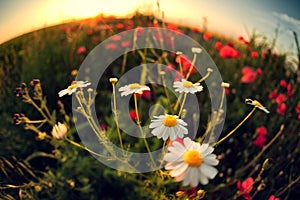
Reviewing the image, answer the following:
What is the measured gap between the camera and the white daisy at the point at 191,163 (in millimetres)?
689

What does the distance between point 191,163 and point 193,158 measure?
0.04ft

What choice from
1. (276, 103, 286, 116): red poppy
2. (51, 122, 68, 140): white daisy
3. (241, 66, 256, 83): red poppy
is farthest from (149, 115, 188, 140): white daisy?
(241, 66, 256, 83): red poppy

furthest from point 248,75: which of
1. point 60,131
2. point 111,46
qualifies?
point 60,131

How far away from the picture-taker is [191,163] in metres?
0.71

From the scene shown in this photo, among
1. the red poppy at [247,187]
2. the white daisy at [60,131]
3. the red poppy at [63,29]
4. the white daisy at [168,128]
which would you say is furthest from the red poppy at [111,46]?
the white daisy at [168,128]

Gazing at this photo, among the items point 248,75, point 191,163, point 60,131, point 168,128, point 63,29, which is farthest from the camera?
point 63,29

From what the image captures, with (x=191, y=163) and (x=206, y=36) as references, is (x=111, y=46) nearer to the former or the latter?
(x=206, y=36)

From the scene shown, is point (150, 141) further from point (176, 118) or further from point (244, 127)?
point (176, 118)

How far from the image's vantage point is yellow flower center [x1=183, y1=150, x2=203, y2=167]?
0.71 meters

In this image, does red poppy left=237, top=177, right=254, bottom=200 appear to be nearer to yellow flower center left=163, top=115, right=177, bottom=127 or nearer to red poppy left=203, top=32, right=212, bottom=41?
yellow flower center left=163, top=115, right=177, bottom=127

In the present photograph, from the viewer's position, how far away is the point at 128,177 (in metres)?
1.37

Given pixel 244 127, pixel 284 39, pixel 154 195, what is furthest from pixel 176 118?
pixel 284 39

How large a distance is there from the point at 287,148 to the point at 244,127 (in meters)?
0.31

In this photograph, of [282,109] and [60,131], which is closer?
[60,131]
